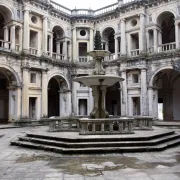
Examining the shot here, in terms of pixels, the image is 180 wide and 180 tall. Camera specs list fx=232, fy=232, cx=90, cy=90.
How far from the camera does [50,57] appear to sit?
2467 cm

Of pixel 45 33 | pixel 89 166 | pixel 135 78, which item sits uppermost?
pixel 45 33

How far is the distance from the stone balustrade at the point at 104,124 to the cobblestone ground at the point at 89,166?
230cm

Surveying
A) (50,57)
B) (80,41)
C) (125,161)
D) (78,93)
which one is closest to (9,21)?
(50,57)

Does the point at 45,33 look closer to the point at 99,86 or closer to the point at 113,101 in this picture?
the point at 99,86

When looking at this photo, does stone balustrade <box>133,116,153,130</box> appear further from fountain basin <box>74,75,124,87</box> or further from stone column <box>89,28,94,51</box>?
stone column <box>89,28,94,51</box>

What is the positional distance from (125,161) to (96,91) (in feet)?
20.2

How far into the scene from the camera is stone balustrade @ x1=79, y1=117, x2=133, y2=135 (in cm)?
1048

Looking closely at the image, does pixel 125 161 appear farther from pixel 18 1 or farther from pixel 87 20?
pixel 87 20

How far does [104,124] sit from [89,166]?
464cm

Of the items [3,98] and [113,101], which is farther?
[113,101]

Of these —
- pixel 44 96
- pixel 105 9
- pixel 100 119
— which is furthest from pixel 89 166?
pixel 105 9

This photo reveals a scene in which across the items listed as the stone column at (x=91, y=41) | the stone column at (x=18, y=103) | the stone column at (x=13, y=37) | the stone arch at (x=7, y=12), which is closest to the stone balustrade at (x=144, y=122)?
the stone column at (x=18, y=103)

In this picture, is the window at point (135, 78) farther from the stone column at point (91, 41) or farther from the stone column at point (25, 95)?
the stone column at point (25, 95)

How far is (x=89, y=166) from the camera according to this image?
267 inches
